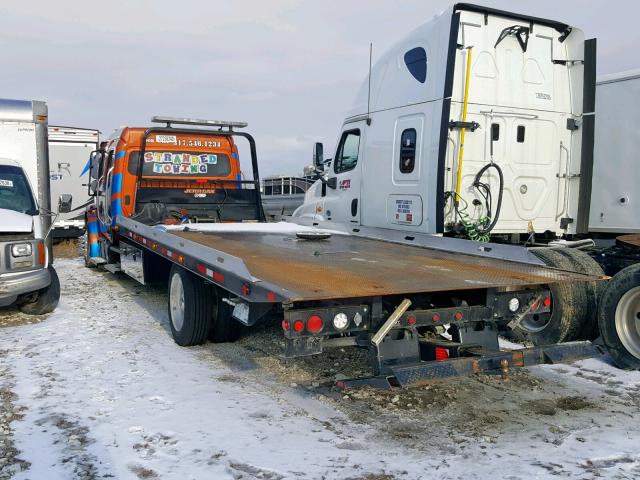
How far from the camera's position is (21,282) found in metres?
6.99

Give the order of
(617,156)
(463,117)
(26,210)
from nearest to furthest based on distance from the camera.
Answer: (463,117)
(617,156)
(26,210)

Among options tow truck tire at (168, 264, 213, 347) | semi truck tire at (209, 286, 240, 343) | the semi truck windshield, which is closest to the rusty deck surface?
tow truck tire at (168, 264, 213, 347)

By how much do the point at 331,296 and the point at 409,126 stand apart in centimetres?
402

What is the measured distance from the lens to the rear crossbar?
3.81 m

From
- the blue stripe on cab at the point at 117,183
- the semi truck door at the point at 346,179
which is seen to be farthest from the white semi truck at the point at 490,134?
the blue stripe on cab at the point at 117,183

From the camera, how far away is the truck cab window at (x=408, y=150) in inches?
278

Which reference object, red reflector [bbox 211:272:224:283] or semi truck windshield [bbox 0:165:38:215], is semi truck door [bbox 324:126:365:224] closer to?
red reflector [bbox 211:272:224:283]

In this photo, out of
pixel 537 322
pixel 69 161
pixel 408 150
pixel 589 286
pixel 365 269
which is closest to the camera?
pixel 365 269

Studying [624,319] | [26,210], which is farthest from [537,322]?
[26,210]

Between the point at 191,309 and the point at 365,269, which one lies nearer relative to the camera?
the point at 365,269

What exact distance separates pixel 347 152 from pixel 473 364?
5015 mm

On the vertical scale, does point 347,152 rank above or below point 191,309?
above

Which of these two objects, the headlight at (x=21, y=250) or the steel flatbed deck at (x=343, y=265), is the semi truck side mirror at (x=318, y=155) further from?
the headlight at (x=21, y=250)

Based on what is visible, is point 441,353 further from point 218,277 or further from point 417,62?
point 417,62
